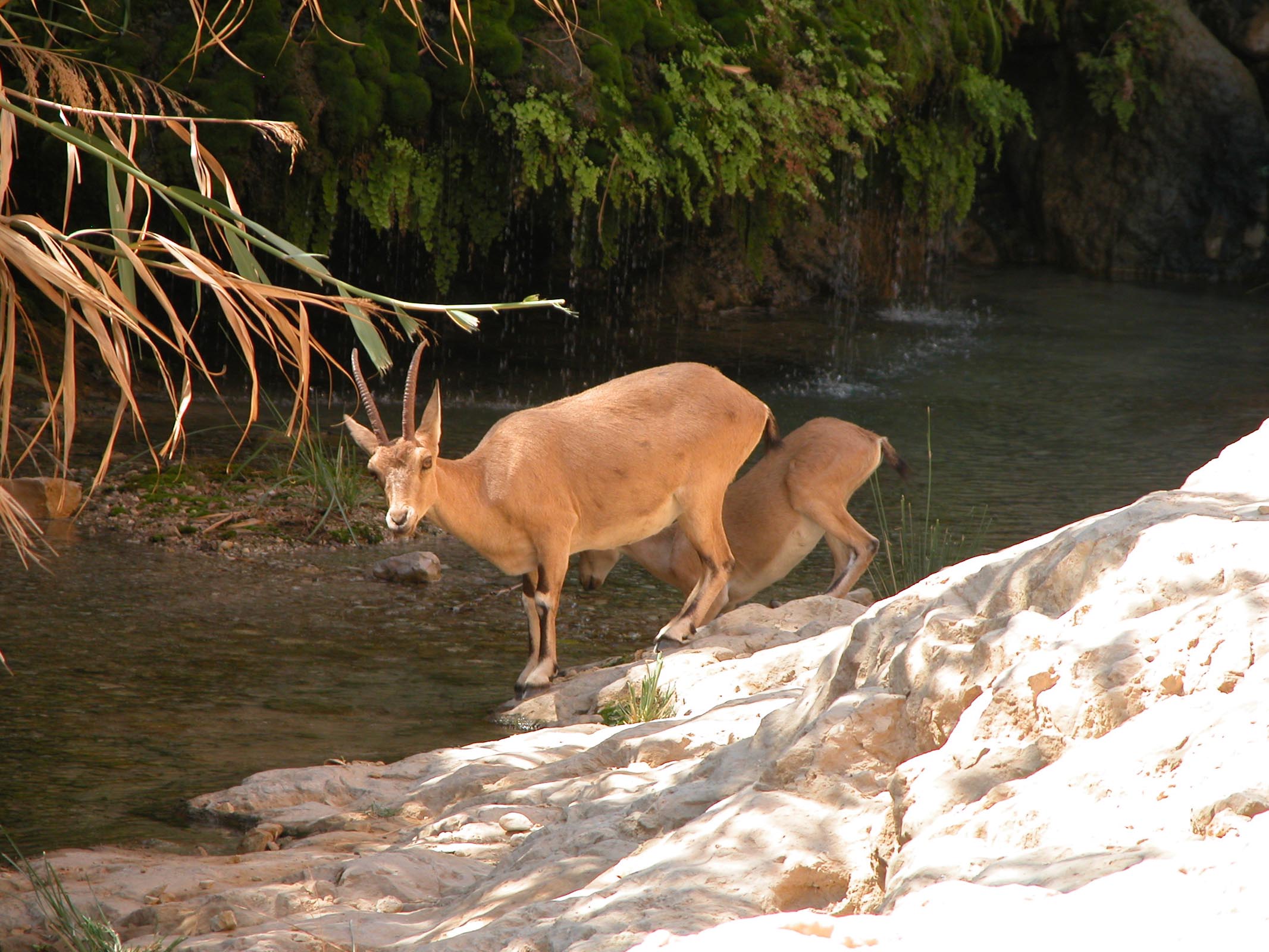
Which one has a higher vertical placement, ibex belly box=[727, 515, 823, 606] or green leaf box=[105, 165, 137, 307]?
green leaf box=[105, 165, 137, 307]

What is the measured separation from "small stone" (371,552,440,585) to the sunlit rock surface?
337 centimetres

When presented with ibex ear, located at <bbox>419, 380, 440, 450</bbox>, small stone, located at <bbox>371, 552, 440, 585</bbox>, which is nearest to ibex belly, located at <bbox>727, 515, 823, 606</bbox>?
small stone, located at <bbox>371, 552, 440, 585</bbox>

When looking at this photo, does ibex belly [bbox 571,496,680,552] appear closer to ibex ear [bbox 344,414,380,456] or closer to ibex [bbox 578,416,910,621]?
ibex [bbox 578,416,910,621]

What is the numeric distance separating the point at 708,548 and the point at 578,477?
3.43 feet

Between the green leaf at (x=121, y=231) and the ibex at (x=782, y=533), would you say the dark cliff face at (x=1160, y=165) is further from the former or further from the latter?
the green leaf at (x=121, y=231)

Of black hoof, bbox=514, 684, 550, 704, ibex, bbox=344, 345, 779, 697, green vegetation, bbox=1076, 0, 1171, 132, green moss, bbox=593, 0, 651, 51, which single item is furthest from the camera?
green vegetation, bbox=1076, 0, 1171, 132

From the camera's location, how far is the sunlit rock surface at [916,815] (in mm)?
2570

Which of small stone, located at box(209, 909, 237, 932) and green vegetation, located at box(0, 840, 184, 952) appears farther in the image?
small stone, located at box(209, 909, 237, 932)

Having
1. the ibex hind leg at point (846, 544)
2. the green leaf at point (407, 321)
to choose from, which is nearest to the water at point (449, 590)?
the ibex hind leg at point (846, 544)

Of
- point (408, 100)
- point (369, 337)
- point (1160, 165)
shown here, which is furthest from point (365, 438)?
point (1160, 165)

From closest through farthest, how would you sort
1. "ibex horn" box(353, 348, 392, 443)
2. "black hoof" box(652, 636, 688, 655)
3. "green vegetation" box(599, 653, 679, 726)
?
"green vegetation" box(599, 653, 679, 726) < "ibex horn" box(353, 348, 392, 443) < "black hoof" box(652, 636, 688, 655)

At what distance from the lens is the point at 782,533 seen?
28.4ft

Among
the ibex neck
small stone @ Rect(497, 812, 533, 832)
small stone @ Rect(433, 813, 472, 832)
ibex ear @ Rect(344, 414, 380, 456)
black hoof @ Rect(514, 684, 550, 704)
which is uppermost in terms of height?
ibex ear @ Rect(344, 414, 380, 456)

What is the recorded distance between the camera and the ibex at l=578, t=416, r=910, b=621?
28.1ft
